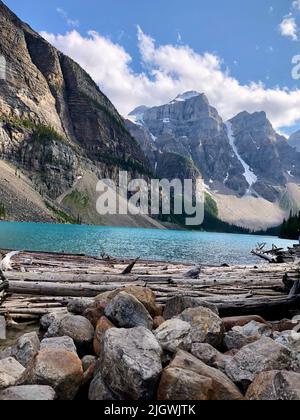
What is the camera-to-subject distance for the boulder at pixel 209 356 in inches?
280

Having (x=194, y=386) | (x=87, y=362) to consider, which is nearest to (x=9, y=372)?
(x=87, y=362)

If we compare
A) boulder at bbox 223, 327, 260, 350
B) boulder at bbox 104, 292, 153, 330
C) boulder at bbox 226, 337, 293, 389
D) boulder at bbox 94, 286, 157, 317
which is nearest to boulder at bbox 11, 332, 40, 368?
boulder at bbox 104, 292, 153, 330

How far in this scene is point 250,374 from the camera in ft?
21.4

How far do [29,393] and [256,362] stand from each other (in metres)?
4.14

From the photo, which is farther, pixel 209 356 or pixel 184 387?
pixel 209 356

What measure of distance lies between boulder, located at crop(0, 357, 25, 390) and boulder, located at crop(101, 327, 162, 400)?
1788 mm

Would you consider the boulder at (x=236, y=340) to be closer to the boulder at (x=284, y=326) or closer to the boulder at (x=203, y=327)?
the boulder at (x=203, y=327)

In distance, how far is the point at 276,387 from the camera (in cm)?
563

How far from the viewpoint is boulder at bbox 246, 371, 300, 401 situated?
5480 millimetres

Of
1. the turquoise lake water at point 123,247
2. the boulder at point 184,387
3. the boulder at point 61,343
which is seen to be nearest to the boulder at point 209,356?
the boulder at point 184,387

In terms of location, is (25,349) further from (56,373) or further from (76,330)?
(56,373)

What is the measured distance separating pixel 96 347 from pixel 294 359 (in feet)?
14.6
